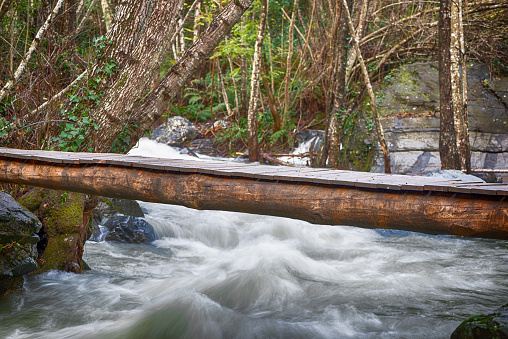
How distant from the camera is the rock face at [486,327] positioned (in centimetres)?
304

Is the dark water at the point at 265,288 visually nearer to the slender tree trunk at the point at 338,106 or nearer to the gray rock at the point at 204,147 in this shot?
the slender tree trunk at the point at 338,106

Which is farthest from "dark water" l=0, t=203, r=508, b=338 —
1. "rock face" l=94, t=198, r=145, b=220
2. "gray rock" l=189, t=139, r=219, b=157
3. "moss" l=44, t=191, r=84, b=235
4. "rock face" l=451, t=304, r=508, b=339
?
"gray rock" l=189, t=139, r=219, b=157

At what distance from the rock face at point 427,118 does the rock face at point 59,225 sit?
310 inches

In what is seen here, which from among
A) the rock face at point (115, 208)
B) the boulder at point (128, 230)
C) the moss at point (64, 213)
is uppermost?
the moss at point (64, 213)

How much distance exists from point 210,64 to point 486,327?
18.6 m

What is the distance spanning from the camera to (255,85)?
12867 millimetres

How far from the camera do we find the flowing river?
4.42m

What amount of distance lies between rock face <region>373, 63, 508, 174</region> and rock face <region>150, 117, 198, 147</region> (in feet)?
23.7

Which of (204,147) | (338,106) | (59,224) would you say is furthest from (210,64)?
(59,224)

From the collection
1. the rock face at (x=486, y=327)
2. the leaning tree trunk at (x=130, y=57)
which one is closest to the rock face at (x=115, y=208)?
the leaning tree trunk at (x=130, y=57)

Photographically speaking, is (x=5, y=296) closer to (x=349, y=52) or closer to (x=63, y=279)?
(x=63, y=279)

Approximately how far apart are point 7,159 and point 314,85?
1184 cm

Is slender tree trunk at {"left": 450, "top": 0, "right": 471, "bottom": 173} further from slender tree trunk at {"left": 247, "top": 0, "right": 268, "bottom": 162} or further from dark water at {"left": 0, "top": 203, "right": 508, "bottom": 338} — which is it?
slender tree trunk at {"left": 247, "top": 0, "right": 268, "bottom": 162}

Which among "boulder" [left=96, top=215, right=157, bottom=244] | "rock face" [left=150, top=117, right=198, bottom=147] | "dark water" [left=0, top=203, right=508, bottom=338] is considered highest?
"rock face" [left=150, top=117, right=198, bottom=147]
